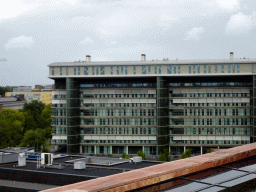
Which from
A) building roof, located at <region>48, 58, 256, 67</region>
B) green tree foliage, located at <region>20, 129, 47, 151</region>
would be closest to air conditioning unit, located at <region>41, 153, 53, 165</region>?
building roof, located at <region>48, 58, 256, 67</region>

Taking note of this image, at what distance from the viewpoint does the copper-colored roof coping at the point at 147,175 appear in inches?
340

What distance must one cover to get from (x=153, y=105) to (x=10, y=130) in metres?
48.1

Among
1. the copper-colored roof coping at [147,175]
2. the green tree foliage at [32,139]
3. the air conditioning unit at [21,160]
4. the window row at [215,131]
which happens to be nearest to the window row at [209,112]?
the window row at [215,131]

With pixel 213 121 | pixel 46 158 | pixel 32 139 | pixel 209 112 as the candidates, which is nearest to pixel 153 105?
pixel 209 112

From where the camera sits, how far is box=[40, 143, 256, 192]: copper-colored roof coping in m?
8.63

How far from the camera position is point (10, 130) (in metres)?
108

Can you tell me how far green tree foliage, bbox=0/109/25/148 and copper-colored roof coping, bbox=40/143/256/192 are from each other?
103m

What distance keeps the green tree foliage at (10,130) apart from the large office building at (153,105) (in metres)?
18.2

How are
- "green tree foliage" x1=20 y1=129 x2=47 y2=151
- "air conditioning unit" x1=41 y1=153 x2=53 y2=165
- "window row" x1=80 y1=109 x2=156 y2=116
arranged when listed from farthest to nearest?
"green tree foliage" x1=20 y1=129 x2=47 y2=151 → "window row" x1=80 y1=109 x2=156 y2=116 → "air conditioning unit" x1=41 y1=153 x2=53 y2=165

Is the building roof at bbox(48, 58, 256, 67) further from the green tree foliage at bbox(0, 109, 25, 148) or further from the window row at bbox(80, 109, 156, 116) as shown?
the green tree foliage at bbox(0, 109, 25, 148)

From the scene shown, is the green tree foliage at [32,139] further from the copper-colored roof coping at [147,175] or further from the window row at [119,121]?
the copper-colored roof coping at [147,175]

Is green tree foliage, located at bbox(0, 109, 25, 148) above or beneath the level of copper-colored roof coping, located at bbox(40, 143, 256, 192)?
beneath

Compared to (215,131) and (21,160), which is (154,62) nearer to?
(215,131)

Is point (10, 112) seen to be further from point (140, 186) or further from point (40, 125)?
point (140, 186)
